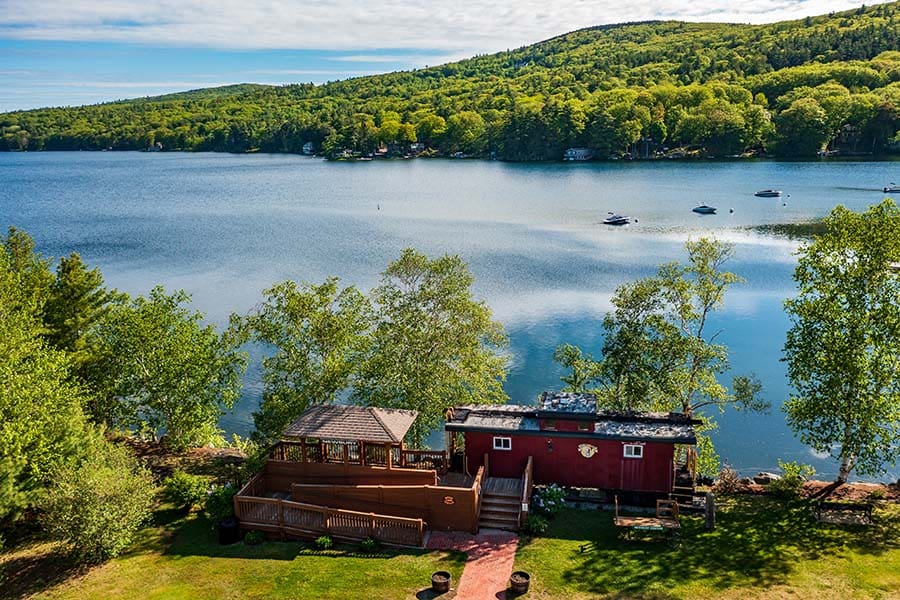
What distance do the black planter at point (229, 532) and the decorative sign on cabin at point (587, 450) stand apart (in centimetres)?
1132

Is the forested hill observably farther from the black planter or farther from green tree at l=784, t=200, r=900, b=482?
the black planter

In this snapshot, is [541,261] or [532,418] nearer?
[532,418]

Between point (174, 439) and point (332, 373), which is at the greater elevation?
point (332, 373)

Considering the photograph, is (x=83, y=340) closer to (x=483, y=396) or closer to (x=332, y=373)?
(x=332, y=373)

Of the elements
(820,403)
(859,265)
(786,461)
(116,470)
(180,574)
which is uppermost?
(859,265)

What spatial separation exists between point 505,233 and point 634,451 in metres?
57.1

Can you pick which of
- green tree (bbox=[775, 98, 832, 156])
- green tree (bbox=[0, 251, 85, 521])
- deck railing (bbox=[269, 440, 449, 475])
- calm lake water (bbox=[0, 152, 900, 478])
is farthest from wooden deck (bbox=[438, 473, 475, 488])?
green tree (bbox=[775, 98, 832, 156])

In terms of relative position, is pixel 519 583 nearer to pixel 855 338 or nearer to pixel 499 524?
pixel 499 524

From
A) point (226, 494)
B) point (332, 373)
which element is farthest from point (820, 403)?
point (226, 494)

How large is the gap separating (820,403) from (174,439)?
24.8 meters

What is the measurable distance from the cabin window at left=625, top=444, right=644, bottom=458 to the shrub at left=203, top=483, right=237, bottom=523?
13033 mm

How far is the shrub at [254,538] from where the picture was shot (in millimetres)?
20422

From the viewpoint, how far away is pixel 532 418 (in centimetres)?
2334

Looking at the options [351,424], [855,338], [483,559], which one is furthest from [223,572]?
[855,338]
